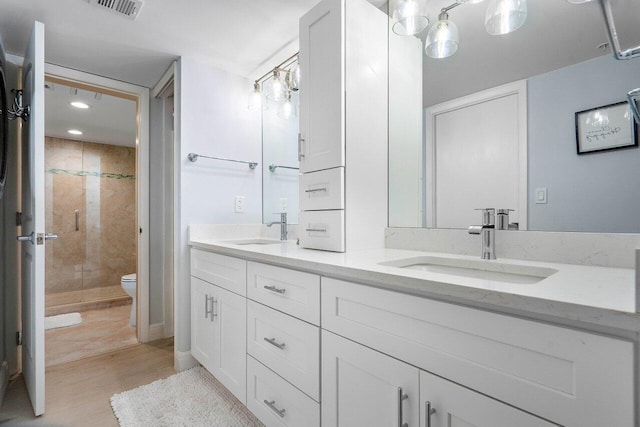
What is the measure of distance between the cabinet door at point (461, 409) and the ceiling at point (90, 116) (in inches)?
130

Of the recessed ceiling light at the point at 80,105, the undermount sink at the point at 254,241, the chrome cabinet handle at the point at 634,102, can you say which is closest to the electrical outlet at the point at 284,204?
the undermount sink at the point at 254,241

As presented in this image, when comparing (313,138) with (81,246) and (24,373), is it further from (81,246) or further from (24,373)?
(81,246)

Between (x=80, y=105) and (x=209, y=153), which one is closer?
(x=209, y=153)

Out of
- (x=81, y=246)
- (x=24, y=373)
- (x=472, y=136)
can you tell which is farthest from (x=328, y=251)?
(x=81, y=246)


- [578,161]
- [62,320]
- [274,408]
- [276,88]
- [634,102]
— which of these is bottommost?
[62,320]

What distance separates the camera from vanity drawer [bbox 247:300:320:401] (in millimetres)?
1106

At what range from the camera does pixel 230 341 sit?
5.34 feet

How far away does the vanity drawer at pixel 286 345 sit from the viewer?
1106 mm

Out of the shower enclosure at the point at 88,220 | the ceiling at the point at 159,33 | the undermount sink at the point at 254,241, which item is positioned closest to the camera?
the ceiling at the point at 159,33

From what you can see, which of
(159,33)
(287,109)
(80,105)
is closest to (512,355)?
(287,109)

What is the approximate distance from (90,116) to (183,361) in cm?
286

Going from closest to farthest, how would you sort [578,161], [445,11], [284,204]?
[578,161], [445,11], [284,204]

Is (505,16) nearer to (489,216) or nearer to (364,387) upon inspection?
(489,216)

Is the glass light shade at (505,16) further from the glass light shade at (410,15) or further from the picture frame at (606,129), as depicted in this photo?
the picture frame at (606,129)
